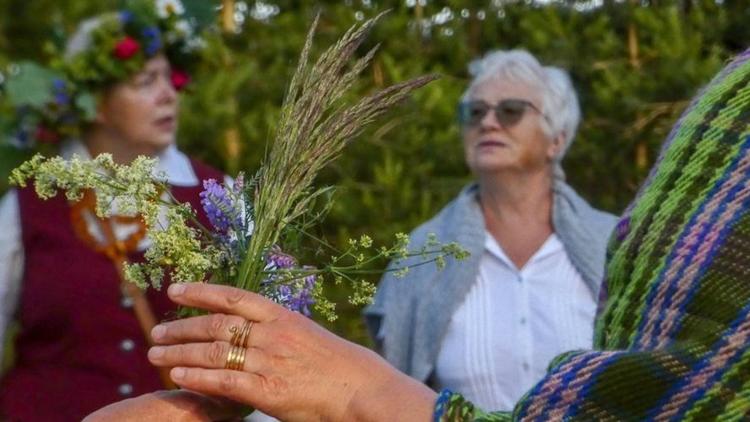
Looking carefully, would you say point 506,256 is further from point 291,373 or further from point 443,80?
point 291,373

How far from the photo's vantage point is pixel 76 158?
1896 mm

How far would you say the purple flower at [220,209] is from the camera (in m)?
1.99

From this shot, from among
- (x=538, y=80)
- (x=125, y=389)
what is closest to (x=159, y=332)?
(x=125, y=389)

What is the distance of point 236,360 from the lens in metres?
1.79

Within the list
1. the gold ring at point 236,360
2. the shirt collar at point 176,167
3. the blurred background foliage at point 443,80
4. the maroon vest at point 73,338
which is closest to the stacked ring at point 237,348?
the gold ring at point 236,360

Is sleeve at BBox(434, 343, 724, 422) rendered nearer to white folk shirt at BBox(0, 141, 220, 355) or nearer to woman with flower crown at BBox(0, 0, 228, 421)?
woman with flower crown at BBox(0, 0, 228, 421)

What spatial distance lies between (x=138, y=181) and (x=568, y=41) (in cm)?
485

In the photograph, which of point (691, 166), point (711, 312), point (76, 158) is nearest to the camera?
point (711, 312)

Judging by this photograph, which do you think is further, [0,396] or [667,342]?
[0,396]

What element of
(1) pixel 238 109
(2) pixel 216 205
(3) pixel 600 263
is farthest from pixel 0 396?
(1) pixel 238 109

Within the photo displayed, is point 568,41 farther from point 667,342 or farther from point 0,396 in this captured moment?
point 667,342

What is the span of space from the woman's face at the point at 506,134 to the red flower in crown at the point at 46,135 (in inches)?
50.6

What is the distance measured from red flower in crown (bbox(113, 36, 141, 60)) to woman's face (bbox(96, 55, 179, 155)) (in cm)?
7

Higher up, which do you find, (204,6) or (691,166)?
(204,6)
